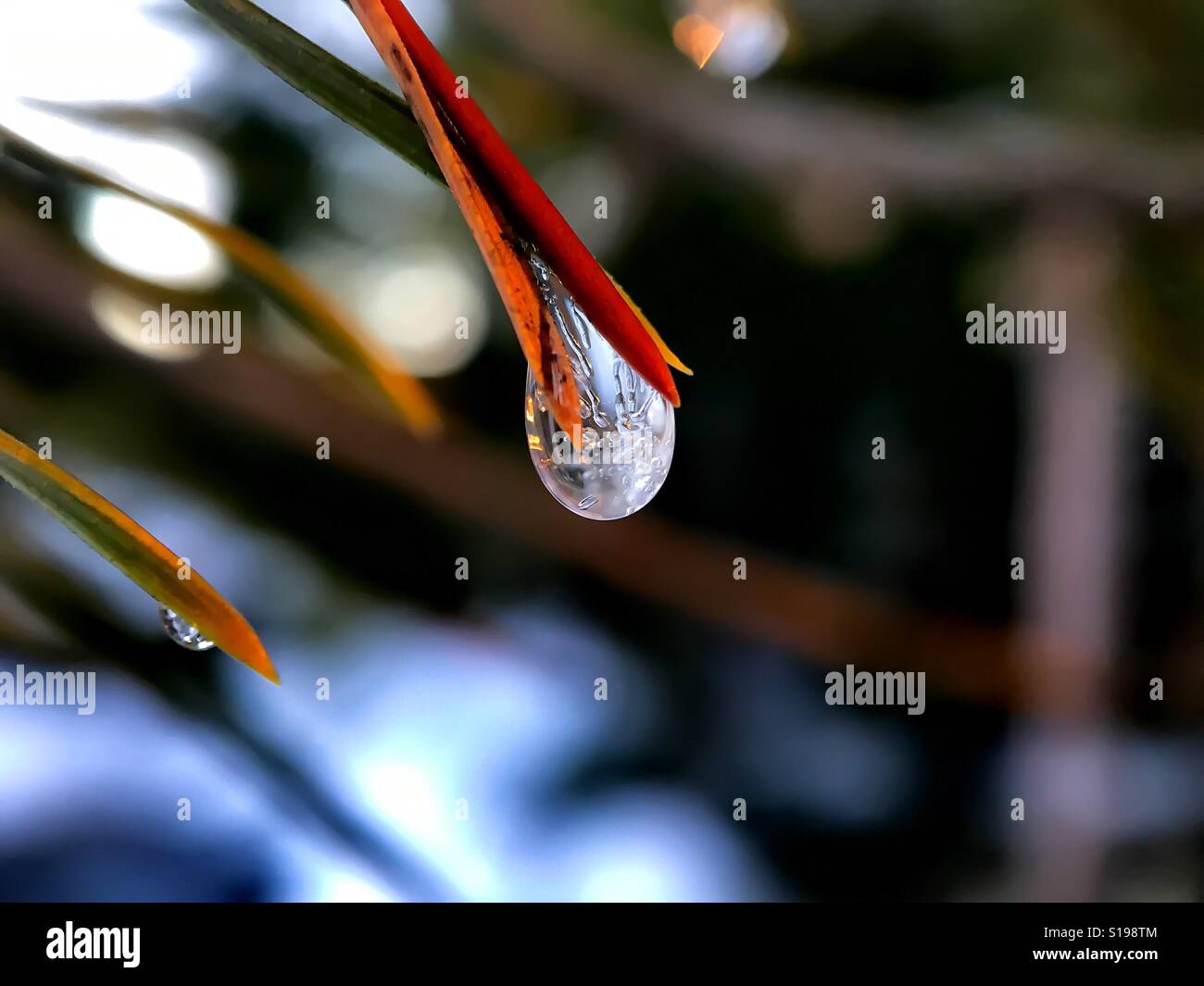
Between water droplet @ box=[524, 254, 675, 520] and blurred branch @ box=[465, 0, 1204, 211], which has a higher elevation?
blurred branch @ box=[465, 0, 1204, 211]

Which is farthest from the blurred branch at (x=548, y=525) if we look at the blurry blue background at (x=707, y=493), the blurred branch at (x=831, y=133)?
the blurred branch at (x=831, y=133)

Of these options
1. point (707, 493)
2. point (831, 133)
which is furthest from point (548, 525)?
point (831, 133)

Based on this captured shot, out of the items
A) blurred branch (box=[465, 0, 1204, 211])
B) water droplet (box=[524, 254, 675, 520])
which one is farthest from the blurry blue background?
water droplet (box=[524, 254, 675, 520])

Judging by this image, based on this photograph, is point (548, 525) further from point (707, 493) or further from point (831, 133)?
point (831, 133)

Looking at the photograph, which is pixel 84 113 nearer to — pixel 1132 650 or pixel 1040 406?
pixel 1040 406

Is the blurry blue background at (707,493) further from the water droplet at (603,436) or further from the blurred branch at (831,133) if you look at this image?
the water droplet at (603,436)

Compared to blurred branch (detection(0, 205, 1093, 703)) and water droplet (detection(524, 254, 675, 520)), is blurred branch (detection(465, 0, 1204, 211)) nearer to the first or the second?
blurred branch (detection(0, 205, 1093, 703))
